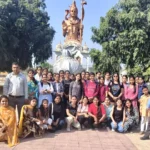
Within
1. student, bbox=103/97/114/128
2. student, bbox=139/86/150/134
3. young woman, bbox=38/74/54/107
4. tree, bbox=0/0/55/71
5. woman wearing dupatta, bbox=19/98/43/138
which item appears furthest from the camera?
tree, bbox=0/0/55/71

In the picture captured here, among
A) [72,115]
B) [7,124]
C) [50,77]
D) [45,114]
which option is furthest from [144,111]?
[7,124]

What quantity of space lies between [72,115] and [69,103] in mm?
430

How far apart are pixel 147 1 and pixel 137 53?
12.7 feet

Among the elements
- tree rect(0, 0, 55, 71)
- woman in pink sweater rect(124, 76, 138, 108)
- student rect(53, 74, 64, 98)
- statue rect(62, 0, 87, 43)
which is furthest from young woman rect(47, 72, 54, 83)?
statue rect(62, 0, 87, 43)

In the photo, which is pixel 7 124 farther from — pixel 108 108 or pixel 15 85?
pixel 108 108

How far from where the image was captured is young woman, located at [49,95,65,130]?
7012 mm

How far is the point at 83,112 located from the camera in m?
7.36

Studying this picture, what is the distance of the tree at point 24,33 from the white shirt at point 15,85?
40.3ft

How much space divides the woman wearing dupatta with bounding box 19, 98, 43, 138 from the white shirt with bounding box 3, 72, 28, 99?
1.35 feet

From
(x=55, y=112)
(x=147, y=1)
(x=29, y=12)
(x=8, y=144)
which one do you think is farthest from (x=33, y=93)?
(x=29, y=12)

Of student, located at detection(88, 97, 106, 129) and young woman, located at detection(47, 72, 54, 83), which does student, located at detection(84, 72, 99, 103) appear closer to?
student, located at detection(88, 97, 106, 129)

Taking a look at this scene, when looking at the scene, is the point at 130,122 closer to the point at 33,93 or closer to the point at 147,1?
the point at 33,93

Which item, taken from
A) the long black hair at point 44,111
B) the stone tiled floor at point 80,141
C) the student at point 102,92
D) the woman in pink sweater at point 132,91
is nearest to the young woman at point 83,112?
the stone tiled floor at point 80,141

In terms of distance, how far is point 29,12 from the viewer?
72.5ft
